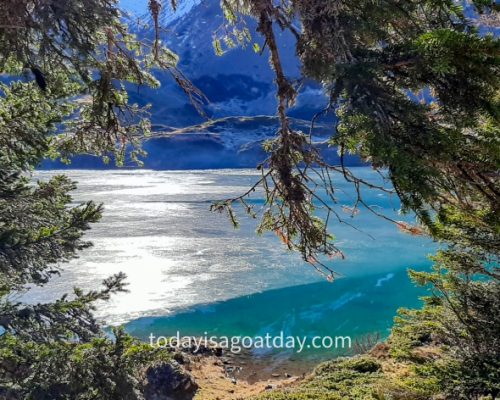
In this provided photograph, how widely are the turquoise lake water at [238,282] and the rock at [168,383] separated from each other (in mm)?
4712

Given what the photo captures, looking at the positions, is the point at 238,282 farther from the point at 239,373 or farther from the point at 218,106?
the point at 218,106

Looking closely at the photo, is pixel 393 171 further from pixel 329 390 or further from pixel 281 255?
pixel 281 255

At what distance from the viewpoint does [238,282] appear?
73.5 feet

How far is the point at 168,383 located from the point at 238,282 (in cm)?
1065

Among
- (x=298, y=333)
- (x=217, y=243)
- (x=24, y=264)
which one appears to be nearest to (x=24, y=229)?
(x=24, y=264)

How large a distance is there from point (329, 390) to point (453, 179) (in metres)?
8.64

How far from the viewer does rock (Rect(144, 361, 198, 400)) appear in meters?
11.7

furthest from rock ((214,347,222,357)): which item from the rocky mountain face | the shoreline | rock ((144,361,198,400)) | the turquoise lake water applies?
the rocky mountain face

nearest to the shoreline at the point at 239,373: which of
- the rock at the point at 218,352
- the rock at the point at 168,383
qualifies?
the rock at the point at 218,352

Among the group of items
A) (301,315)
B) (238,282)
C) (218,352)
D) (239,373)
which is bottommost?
(239,373)

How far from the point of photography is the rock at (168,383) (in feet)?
38.3

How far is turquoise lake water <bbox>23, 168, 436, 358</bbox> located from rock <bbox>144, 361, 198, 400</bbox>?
4.71 m

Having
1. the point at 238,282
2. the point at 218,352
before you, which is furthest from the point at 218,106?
the point at 218,352

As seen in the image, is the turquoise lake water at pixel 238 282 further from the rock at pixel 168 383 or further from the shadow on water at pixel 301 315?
the rock at pixel 168 383
